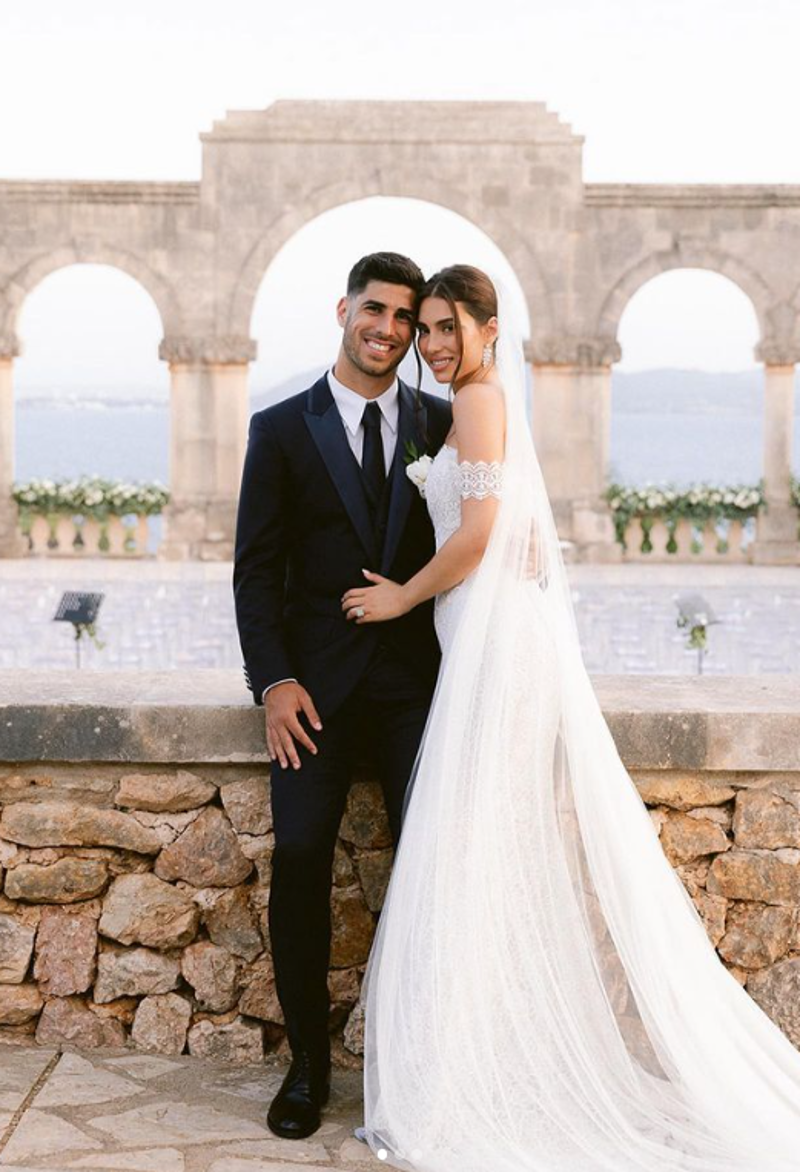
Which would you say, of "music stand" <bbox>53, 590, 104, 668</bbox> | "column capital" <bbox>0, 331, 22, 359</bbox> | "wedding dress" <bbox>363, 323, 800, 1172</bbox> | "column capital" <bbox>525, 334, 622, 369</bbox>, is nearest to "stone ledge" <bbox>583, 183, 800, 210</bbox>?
"column capital" <bbox>525, 334, 622, 369</bbox>

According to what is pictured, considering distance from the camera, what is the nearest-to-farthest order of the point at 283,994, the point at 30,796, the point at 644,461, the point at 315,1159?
the point at 315,1159 → the point at 283,994 → the point at 30,796 → the point at 644,461

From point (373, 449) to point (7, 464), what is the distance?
17241mm

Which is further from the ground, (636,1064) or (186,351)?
(186,351)

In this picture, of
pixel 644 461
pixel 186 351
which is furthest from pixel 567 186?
pixel 644 461

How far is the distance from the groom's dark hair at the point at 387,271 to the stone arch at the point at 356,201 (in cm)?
1671

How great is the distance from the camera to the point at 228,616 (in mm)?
13938

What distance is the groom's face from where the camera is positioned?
360 cm

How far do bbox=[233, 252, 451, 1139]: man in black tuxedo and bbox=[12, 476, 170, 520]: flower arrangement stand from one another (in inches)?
672

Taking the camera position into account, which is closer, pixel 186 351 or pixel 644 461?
pixel 186 351

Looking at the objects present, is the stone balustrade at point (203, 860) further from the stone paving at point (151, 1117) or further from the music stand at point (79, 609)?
the music stand at point (79, 609)

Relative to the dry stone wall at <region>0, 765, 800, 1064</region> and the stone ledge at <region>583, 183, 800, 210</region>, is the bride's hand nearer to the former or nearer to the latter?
the dry stone wall at <region>0, 765, 800, 1064</region>

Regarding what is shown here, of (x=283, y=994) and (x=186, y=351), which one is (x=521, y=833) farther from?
(x=186, y=351)

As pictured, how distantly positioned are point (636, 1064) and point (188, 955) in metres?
Answer: 1.19

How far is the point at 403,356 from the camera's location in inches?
146
